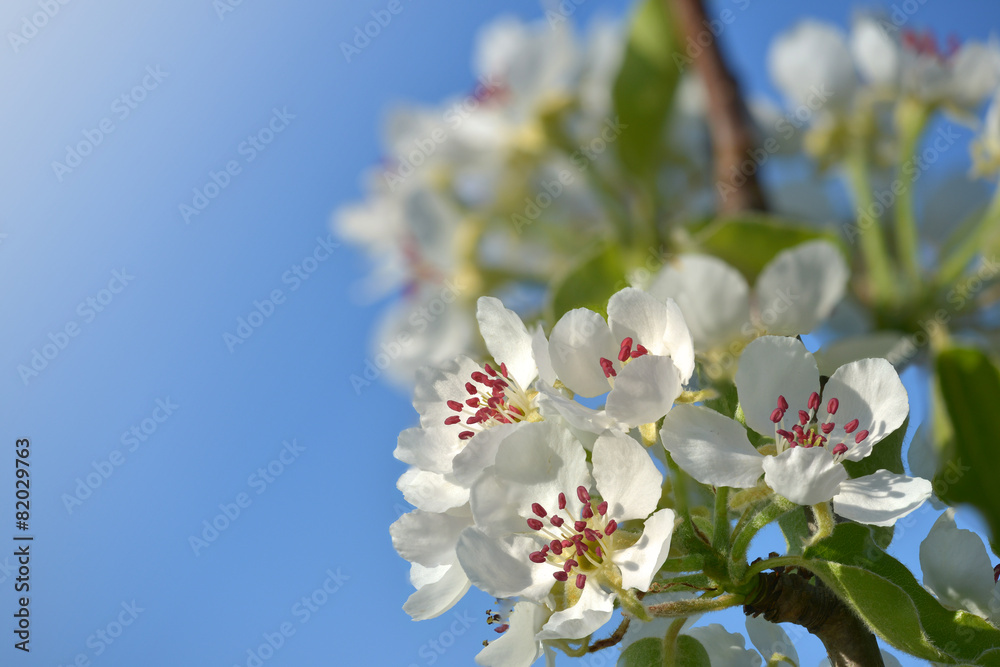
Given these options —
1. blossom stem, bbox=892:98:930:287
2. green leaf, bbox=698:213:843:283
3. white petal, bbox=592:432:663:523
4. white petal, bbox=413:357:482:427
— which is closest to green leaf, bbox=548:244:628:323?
green leaf, bbox=698:213:843:283

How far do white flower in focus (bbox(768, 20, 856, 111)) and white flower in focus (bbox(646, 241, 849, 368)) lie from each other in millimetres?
700

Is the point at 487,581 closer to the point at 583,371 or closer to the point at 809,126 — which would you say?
the point at 583,371

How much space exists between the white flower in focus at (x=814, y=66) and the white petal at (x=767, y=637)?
869mm

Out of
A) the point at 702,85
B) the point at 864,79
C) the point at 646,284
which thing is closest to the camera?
the point at 646,284

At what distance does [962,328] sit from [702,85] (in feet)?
1.56

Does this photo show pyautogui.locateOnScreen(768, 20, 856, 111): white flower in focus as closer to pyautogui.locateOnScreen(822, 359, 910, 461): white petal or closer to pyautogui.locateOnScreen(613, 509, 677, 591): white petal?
pyautogui.locateOnScreen(822, 359, 910, 461): white petal

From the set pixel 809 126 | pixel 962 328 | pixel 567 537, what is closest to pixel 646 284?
pixel 567 537

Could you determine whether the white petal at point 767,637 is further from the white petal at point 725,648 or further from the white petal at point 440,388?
the white petal at point 440,388

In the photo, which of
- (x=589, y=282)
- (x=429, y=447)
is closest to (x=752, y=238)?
(x=589, y=282)

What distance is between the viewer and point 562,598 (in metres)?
0.52

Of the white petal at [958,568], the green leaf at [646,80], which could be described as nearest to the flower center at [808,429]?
the white petal at [958,568]

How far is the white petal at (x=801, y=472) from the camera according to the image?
449mm

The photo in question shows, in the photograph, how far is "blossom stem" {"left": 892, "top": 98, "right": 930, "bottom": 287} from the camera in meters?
1.10

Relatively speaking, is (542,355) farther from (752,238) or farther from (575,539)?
(752,238)
